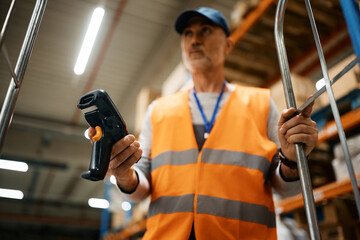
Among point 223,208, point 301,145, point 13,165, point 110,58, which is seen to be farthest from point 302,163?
point 13,165

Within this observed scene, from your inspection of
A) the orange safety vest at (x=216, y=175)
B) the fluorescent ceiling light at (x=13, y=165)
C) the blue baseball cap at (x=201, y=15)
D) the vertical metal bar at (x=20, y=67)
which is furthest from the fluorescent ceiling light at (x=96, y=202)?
the vertical metal bar at (x=20, y=67)

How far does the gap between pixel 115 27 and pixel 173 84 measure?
239 cm

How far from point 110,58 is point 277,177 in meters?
5.46

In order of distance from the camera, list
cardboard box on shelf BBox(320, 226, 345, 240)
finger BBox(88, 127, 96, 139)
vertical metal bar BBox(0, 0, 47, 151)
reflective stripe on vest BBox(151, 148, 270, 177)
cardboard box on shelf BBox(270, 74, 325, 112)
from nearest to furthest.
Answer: vertical metal bar BBox(0, 0, 47, 151)
finger BBox(88, 127, 96, 139)
reflective stripe on vest BBox(151, 148, 270, 177)
cardboard box on shelf BBox(320, 226, 345, 240)
cardboard box on shelf BBox(270, 74, 325, 112)

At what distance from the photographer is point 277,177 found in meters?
1.46

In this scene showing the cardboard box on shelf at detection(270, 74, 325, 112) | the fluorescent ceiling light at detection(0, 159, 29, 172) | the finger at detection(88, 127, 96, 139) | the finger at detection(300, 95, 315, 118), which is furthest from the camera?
the fluorescent ceiling light at detection(0, 159, 29, 172)

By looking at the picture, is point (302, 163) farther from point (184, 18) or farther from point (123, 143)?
point (184, 18)

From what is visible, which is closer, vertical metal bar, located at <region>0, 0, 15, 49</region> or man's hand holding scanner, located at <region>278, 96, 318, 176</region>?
vertical metal bar, located at <region>0, 0, 15, 49</region>

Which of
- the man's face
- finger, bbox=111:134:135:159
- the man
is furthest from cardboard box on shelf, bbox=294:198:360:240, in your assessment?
finger, bbox=111:134:135:159

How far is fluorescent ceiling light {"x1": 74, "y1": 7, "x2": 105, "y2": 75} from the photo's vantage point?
452 centimetres

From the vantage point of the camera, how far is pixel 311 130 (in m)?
1.04

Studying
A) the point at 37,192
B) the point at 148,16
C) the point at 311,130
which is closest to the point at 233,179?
the point at 311,130

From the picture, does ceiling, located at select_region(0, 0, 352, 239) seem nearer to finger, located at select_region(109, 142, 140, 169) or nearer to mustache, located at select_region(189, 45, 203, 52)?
finger, located at select_region(109, 142, 140, 169)

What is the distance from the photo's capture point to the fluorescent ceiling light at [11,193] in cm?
1216
